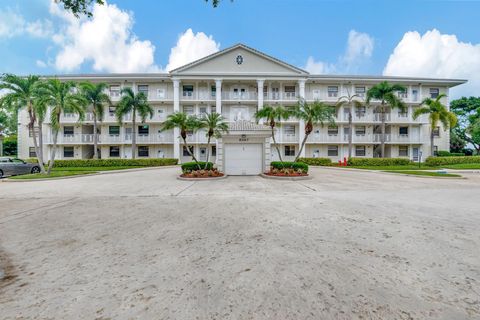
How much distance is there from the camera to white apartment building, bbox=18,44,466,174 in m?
29.5

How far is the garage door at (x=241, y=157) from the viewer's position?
18.0 m

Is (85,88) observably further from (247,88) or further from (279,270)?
(279,270)

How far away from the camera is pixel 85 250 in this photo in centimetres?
423

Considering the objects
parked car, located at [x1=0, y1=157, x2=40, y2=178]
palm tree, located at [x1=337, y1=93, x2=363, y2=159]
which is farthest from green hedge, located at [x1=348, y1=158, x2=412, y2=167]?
parked car, located at [x1=0, y1=157, x2=40, y2=178]

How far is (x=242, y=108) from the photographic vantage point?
3077cm

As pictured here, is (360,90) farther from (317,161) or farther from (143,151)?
(143,151)

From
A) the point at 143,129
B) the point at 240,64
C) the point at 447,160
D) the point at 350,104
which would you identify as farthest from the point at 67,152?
the point at 447,160

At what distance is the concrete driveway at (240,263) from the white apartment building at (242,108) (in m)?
23.5

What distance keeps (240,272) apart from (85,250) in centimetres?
315

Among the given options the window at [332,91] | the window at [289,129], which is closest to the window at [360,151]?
the window at [332,91]

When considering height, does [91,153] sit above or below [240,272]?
above

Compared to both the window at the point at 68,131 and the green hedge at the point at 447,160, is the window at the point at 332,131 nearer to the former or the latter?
the green hedge at the point at 447,160

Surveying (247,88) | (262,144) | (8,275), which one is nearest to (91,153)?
(247,88)

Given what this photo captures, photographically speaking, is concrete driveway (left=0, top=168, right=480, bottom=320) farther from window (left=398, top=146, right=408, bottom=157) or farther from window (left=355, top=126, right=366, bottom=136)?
window (left=398, top=146, right=408, bottom=157)
